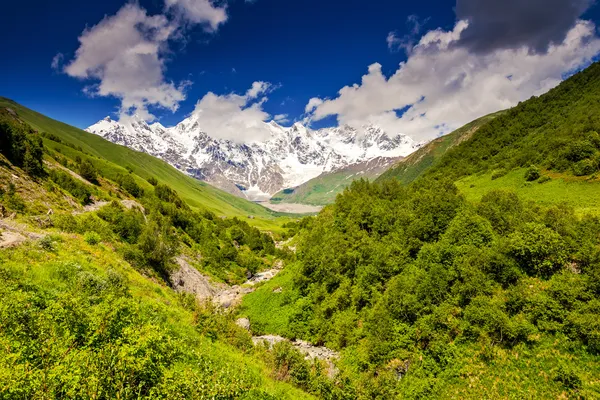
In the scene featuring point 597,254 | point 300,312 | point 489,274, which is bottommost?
point 300,312

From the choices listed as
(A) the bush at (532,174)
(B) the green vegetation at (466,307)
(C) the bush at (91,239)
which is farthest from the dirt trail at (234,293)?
(A) the bush at (532,174)

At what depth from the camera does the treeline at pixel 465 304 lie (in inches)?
1109

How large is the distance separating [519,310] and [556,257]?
26.8 feet

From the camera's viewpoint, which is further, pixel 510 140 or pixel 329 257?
pixel 510 140

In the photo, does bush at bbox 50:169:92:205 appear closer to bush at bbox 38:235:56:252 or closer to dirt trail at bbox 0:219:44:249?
dirt trail at bbox 0:219:44:249

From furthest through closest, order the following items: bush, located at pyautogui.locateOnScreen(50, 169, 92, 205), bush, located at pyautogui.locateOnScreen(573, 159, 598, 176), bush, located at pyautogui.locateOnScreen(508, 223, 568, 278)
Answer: bush, located at pyautogui.locateOnScreen(573, 159, 598, 176) < bush, located at pyautogui.locateOnScreen(50, 169, 92, 205) < bush, located at pyautogui.locateOnScreen(508, 223, 568, 278)

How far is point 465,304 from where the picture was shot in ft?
117

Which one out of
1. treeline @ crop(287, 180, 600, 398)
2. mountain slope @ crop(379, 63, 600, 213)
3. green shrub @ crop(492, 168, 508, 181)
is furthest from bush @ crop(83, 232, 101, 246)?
green shrub @ crop(492, 168, 508, 181)

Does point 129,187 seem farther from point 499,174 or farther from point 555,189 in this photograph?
point 499,174

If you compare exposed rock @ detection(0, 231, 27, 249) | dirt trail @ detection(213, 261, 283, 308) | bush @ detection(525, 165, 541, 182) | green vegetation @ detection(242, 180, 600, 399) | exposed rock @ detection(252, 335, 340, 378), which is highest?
exposed rock @ detection(0, 231, 27, 249)

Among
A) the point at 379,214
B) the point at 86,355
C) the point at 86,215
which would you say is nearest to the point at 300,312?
the point at 379,214

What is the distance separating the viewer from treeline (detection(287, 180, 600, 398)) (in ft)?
92.4

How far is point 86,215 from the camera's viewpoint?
5200 cm

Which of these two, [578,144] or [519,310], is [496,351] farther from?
[578,144]
